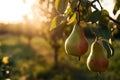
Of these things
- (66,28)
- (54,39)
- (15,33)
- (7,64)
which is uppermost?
(66,28)

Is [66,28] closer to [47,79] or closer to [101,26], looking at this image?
[101,26]

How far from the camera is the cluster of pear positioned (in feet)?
4.36

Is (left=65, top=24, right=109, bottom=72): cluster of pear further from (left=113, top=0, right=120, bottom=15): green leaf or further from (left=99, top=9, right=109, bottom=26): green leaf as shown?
(left=113, top=0, right=120, bottom=15): green leaf

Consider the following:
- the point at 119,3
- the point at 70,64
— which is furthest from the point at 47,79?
the point at 119,3

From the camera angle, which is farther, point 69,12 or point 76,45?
point 69,12

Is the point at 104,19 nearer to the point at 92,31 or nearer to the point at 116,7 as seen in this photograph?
the point at 92,31

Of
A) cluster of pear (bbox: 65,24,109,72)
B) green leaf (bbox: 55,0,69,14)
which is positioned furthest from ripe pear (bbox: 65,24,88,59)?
green leaf (bbox: 55,0,69,14)

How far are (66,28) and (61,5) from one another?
32 centimetres

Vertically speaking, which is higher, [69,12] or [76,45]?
[69,12]

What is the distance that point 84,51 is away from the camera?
4.42ft

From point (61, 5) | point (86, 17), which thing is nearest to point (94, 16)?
point (86, 17)

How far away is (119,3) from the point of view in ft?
6.17

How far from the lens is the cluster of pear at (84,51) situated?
1330 mm

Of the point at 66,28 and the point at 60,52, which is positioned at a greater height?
the point at 66,28
